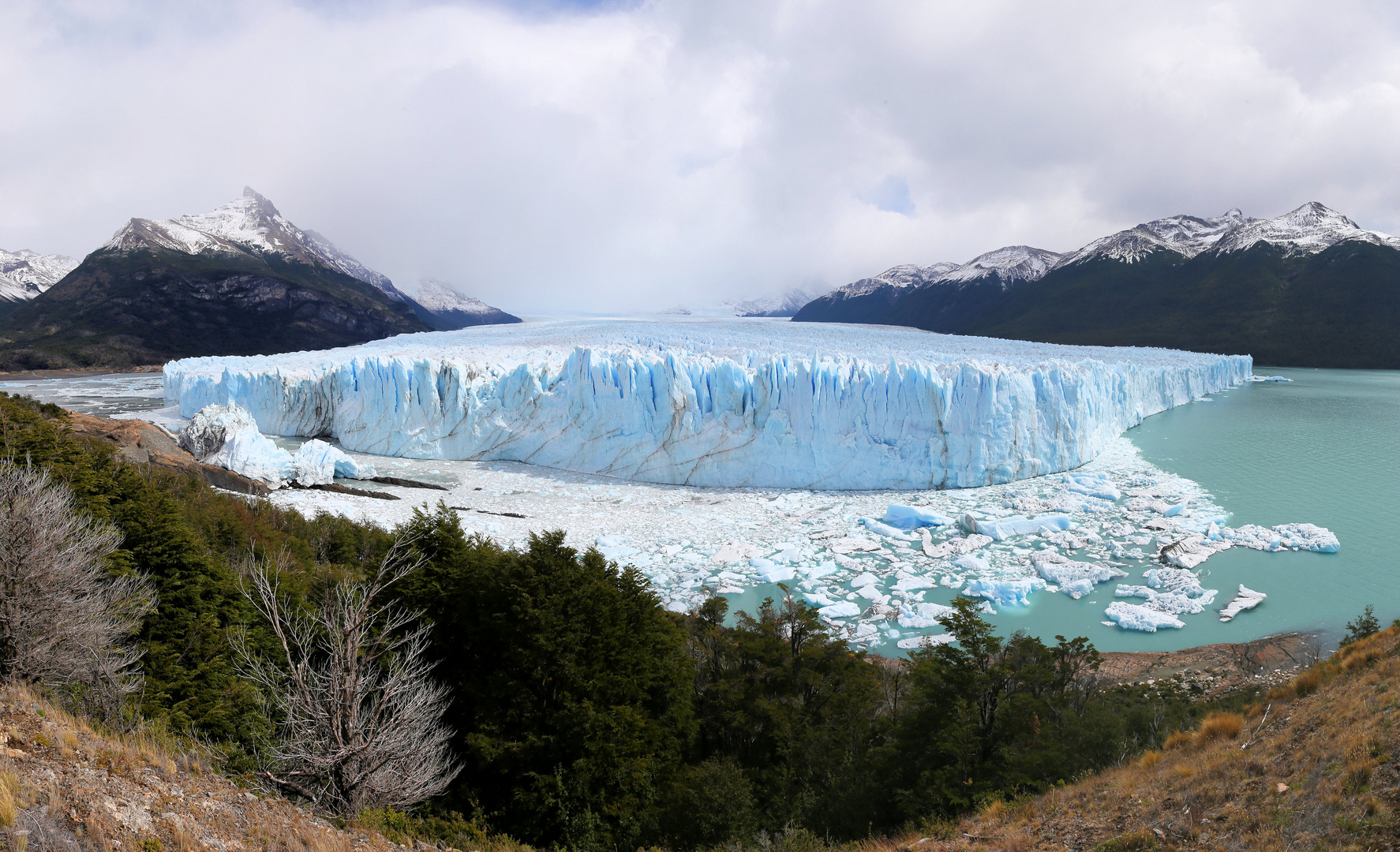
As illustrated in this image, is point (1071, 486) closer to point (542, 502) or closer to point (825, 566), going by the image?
point (825, 566)

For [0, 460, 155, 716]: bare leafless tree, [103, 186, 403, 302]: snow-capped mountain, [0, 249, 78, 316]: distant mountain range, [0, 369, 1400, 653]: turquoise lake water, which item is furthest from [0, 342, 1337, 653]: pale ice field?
[0, 249, 78, 316]: distant mountain range

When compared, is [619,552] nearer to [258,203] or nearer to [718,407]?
[718,407]

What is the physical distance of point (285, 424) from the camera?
24656 millimetres

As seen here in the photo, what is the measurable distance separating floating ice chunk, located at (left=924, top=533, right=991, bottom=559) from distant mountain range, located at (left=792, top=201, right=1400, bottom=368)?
5807 centimetres

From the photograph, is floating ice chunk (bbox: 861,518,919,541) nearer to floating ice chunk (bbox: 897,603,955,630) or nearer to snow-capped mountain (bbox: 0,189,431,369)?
floating ice chunk (bbox: 897,603,955,630)

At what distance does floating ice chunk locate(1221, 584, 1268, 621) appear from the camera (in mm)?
10469

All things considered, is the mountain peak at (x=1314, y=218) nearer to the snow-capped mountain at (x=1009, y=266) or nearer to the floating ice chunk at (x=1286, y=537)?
the snow-capped mountain at (x=1009, y=266)

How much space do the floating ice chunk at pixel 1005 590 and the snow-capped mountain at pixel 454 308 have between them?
101354 mm

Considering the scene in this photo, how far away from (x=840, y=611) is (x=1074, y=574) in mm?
4860

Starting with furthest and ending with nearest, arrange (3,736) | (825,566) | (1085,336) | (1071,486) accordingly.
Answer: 1. (1085,336)
2. (1071,486)
3. (825,566)
4. (3,736)

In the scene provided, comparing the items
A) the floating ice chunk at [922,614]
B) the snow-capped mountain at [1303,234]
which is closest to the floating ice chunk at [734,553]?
the floating ice chunk at [922,614]

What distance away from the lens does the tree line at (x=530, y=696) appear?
5367 mm

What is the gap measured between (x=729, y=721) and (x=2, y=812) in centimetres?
596

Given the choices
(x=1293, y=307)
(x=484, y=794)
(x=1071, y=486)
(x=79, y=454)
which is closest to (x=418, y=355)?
(x=79, y=454)
